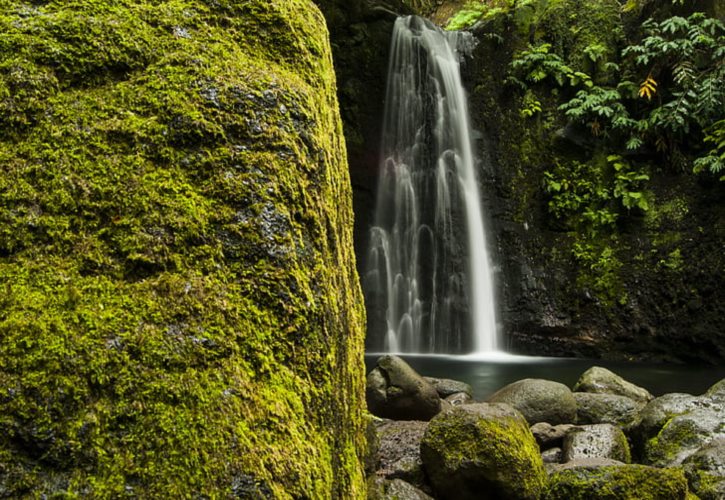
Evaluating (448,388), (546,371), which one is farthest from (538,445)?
(546,371)

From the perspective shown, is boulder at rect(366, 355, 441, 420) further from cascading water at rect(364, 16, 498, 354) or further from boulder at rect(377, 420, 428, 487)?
cascading water at rect(364, 16, 498, 354)

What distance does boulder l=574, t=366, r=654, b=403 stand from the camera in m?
6.67

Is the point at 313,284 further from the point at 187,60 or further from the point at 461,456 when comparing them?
the point at 461,456

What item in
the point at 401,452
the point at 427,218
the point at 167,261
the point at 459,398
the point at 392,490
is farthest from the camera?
the point at 427,218

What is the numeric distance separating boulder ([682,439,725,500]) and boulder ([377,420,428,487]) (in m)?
1.85

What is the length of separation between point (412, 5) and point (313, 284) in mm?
16791

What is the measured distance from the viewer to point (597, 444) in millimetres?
4559

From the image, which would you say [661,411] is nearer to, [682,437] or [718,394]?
[682,437]

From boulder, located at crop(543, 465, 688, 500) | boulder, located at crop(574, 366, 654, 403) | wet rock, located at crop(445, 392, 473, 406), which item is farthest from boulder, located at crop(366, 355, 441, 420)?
boulder, located at crop(574, 366, 654, 403)

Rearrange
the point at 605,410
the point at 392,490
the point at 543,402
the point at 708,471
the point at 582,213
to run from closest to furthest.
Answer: the point at 392,490 → the point at 708,471 → the point at 543,402 → the point at 605,410 → the point at 582,213

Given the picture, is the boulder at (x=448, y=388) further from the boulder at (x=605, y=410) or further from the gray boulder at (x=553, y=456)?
the gray boulder at (x=553, y=456)

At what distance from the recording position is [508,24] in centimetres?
1383

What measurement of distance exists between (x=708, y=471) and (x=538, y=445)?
3.87 ft

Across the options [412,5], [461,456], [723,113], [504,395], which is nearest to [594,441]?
[504,395]
